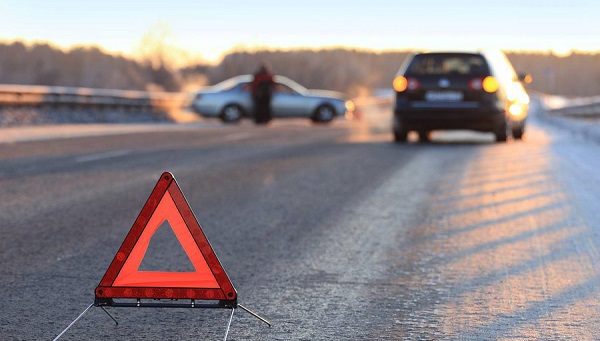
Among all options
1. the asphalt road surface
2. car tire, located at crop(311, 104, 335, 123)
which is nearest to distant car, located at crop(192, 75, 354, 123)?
car tire, located at crop(311, 104, 335, 123)

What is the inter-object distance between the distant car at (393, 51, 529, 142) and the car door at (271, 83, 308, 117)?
11.8 m

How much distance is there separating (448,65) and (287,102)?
1223 cm

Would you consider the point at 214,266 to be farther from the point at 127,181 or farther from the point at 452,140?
the point at 452,140

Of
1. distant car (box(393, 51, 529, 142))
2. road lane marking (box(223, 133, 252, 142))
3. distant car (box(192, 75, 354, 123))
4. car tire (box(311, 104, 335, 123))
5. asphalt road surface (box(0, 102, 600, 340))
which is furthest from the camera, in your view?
car tire (box(311, 104, 335, 123))

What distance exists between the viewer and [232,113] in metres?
30.5

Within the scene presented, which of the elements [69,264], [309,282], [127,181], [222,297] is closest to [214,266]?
[222,297]

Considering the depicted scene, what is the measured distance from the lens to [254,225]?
8.33m

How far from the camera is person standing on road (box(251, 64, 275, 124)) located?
96.0 ft

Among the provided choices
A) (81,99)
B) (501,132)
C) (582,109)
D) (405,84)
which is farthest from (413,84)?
(81,99)

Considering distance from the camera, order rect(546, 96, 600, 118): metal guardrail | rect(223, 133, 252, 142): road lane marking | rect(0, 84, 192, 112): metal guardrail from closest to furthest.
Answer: rect(223, 133, 252, 142): road lane marking, rect(546, 96, 600, 118): metal guardrail, rect(0, 84, 192, 112): metal guardrail

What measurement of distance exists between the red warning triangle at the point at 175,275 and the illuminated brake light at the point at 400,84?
46.3 ft

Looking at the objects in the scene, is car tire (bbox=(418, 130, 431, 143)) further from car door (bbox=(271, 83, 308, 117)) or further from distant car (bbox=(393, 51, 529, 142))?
car door (bbox=(271, 83, 308, 117))

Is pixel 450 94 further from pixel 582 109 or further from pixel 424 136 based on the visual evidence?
pixel 582 109

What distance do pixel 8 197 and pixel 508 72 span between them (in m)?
12.4
